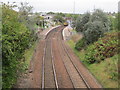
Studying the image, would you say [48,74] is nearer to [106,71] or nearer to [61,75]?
[61,75]

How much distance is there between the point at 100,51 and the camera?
2220cm

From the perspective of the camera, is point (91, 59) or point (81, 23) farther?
point (81, 23)

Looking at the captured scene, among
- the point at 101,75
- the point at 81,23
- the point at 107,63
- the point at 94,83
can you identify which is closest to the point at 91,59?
the point at 107,63

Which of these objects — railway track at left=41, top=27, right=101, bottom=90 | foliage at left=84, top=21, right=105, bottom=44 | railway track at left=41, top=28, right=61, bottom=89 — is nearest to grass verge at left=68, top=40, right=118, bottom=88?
railway track at left=41, top=27, right=101, bottom=90

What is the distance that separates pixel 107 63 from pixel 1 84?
11.9m

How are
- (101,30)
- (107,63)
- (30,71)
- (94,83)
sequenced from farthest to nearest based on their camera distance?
(101,30), (107,63), (30,71), (94,83)

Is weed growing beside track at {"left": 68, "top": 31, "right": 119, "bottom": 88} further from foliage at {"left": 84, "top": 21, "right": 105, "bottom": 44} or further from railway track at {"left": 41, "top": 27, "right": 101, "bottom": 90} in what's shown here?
foliage at {"left": 84, "top": 21, "right": 105, "bottom": 44}

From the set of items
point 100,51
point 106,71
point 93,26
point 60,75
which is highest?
point 93,26

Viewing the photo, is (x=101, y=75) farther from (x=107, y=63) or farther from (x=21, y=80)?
(x=21, y=80)

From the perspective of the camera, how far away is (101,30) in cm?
2639

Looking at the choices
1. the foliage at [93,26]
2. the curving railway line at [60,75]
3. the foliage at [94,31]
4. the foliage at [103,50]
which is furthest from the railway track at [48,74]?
the foliage at [93,26]

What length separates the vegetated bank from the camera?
16609 mm

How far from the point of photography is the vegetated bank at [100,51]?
16.6 metres

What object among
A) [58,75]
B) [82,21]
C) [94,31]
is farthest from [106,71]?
[82,21]
